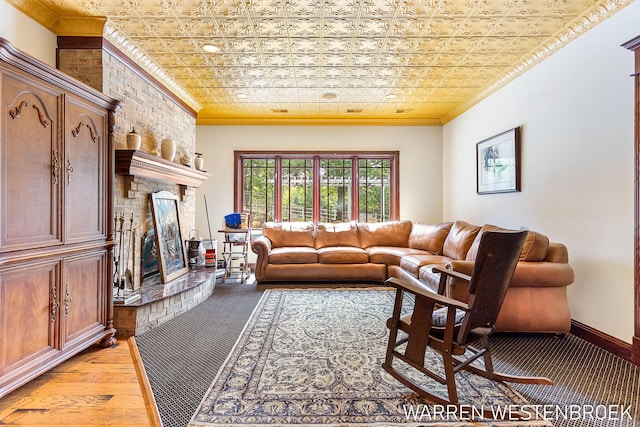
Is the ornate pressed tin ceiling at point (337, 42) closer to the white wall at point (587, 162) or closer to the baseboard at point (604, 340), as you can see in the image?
the white wall at point (587, 162)

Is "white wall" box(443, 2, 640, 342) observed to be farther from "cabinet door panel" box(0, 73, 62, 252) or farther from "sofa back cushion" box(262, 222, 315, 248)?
"cabinet door panel" box(0, 73, 62, 252)

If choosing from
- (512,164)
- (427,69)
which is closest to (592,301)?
(512,164)

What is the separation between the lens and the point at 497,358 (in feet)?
7.77

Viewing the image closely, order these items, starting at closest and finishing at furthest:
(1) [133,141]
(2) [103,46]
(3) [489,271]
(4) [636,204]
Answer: (3) [489,271], (4) [636,204], (2) [103,46], (1) [133,141]

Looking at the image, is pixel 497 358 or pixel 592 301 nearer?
pixel 497 358

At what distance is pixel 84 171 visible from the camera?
7.76ft

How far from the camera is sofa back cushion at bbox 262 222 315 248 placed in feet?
17.0

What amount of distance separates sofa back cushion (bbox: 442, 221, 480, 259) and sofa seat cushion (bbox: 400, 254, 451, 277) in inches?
5.8

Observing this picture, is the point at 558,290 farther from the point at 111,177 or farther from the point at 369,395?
the point at 111,177

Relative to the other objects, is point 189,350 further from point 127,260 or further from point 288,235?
point 288,235

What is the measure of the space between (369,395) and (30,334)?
2.07m

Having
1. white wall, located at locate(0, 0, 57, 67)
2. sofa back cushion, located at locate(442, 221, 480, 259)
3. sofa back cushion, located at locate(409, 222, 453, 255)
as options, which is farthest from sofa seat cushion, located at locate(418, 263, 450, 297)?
white wall, located at locate(0, 0, 57, 67)

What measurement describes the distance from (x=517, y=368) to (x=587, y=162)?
187cm

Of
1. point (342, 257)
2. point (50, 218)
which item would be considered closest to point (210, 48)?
point (50, 218)
